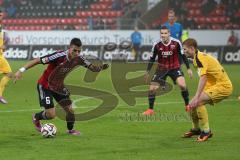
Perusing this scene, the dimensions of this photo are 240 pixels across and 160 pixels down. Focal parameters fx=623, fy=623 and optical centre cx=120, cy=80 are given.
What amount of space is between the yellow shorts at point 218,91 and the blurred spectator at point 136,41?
2697 cm

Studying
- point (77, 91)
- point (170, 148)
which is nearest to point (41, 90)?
point (170, 148)

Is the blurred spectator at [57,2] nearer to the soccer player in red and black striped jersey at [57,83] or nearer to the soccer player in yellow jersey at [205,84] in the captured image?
the soccer player in red and black striped jersey at [57,83]

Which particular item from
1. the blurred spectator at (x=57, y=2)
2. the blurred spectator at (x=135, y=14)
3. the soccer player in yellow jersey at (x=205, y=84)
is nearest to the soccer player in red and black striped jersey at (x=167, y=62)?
the soccer player in yellow jersey at (x=205, y=84)

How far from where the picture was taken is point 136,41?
127ft

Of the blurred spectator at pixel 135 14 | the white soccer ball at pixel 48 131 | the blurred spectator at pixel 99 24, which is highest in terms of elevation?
the blurred spectator at pixel 135 14

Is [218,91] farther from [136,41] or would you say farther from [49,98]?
[136,41]

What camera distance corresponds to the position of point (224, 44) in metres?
38.1

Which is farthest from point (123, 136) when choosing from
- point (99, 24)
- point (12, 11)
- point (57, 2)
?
point (12, 11)

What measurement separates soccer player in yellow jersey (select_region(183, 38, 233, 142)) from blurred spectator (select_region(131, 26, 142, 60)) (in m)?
26.9

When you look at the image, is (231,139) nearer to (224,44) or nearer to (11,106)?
(11,106)

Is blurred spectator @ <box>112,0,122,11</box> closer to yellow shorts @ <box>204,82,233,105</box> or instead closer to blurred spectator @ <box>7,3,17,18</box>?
blurred spectator @ <box>7,3,17,18</box>

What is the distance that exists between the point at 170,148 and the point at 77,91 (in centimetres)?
1127

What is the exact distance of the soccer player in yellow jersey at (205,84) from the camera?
11.3m

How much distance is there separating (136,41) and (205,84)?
27351mm
